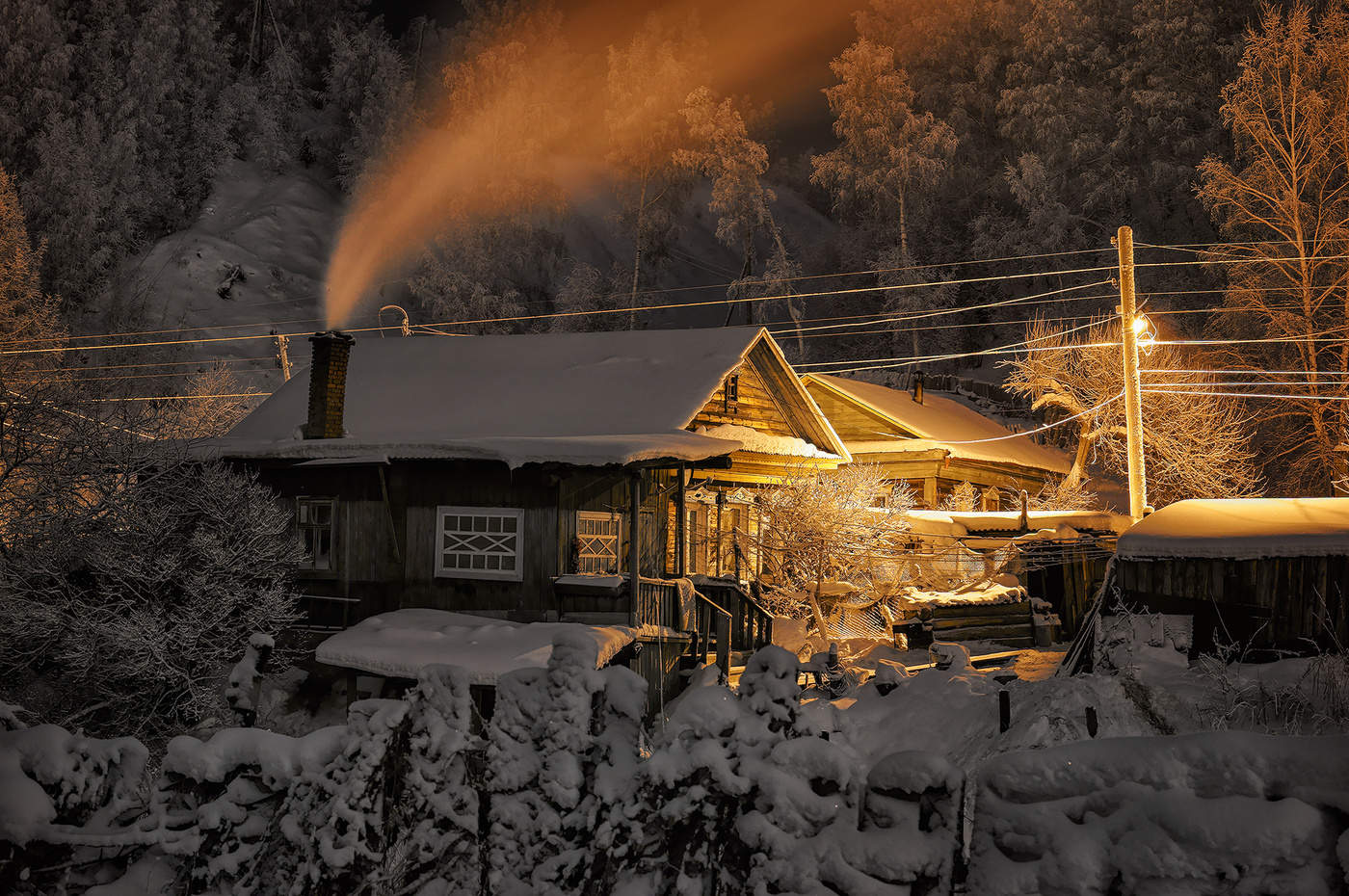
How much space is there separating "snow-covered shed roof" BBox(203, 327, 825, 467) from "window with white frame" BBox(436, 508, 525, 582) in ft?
4.60

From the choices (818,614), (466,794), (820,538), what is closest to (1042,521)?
(820,538)

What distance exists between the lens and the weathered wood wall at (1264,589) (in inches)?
475

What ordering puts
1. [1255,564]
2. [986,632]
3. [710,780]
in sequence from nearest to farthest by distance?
[710,780]
[1255,564]
[986,632]

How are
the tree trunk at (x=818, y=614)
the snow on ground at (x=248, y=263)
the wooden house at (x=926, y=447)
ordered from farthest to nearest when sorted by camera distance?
the snow on ground at (x=248, y=263), the wooden house at (x=926, y=447), the tree trunk at (x=818, y=614)

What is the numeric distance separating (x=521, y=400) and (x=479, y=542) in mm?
3605

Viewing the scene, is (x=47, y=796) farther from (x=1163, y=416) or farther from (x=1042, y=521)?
(x=1163, y=416)

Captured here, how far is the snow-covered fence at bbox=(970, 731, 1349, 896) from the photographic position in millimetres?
3656

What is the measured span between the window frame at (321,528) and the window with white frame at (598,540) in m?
4.65

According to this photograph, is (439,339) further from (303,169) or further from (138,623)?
(303,169)

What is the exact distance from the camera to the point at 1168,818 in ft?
12.6

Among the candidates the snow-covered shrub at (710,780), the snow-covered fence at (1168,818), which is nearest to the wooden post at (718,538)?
the snow-covered shrub at (710,780)

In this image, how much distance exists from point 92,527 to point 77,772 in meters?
9.97

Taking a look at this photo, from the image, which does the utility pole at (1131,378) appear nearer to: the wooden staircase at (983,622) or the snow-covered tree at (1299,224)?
the wooden staircase at (983,622)

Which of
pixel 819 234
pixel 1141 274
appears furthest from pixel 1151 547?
pixel 819 234
